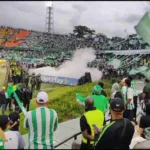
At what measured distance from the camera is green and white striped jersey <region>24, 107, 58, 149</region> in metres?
3.80

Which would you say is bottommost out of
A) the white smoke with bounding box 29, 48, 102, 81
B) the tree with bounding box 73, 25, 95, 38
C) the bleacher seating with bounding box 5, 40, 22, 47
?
the white smoke with bounding box 29, 48, 102, 81

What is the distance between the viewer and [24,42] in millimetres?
67625

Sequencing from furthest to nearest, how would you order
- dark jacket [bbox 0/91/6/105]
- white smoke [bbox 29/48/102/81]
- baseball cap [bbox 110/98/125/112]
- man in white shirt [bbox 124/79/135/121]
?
white smoke [bbox 29/48/102/81], dark jacket [bbox 0/91/6/105], man in white shirt [bbox 124/79/135/121], baseball cap [bbox 110/98/125/112]

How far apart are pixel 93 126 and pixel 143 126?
2.41ft

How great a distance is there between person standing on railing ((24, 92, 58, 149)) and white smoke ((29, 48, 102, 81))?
19299 mm

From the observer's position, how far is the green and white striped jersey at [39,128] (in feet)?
12.5

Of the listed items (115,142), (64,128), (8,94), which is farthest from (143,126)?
(8,94)

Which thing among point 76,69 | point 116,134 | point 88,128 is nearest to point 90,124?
point 88,128

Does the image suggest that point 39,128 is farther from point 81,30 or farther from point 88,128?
point 81,30

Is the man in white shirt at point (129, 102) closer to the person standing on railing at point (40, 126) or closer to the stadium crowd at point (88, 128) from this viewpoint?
the stadium crowd at point (88, 128)

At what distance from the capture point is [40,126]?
383cm

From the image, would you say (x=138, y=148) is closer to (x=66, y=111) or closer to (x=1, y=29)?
(x=66, y=111)

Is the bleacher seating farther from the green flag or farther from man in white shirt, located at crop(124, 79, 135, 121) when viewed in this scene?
man in white shirt, located at crop(124, 79, 135, 121)

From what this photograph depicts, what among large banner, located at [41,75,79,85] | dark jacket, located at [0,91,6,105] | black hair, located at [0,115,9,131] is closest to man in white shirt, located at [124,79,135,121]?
black hair, located at [0,115,9,131]
